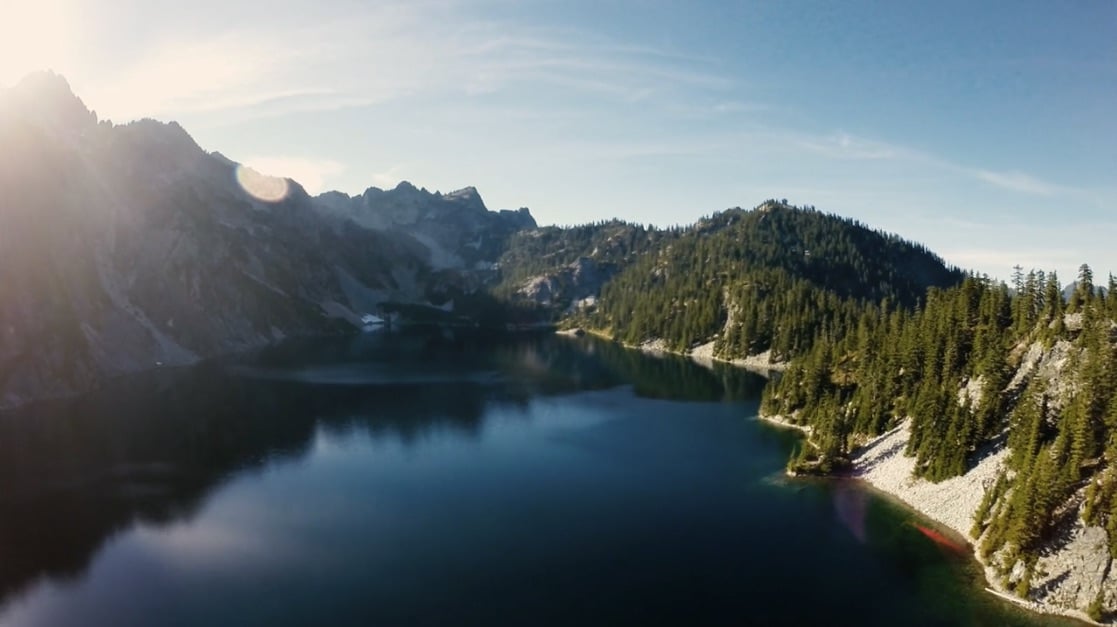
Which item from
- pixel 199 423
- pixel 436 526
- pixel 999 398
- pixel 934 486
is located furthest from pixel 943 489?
pixel 199 423

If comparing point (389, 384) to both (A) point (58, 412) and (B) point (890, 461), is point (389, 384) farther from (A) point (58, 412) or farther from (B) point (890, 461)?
(B) point (890, 461)

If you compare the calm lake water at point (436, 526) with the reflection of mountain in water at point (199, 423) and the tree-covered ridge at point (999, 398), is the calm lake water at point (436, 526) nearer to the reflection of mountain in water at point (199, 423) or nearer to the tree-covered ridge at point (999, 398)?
the reflection of mountain in water at point (199, 423)

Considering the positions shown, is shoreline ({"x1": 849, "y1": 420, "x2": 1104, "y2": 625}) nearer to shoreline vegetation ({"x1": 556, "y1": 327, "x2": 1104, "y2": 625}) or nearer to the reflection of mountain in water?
shoreline vegetation ({"x1": 556, "y1": 327, "x2": 1104, "y2": 625})

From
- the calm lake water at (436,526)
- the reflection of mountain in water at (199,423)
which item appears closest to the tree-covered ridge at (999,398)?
the calm lake water at (436,526)

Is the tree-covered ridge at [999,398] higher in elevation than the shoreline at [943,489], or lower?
higher

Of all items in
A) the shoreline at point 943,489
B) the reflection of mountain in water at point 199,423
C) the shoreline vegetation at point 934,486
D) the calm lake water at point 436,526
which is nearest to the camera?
the calm lake water at point 436,526

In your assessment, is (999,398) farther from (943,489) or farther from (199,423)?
(199,423)
